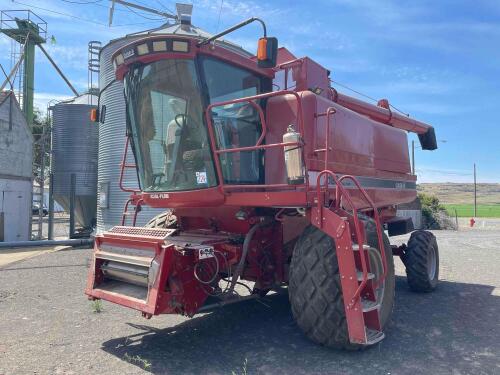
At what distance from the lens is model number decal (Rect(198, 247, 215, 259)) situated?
4.62m

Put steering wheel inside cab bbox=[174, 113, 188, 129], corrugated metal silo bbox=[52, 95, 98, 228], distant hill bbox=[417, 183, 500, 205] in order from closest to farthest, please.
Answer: steering wheel inside cab bbox=[174, 113, 188, 129] < corrugated metal silo bbox=[52, 95, 98, 228] < distant hill bbox=[417, 183, 500, 205]

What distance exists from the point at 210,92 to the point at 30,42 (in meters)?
21.7

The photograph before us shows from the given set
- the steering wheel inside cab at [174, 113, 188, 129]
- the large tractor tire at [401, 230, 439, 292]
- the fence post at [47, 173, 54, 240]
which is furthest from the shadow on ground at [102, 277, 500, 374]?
the fence post at [47, 173, 54, 240]

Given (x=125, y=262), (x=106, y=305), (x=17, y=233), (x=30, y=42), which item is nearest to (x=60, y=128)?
(x=17, y=233)

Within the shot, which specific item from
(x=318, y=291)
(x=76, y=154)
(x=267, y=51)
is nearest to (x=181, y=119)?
(x=267, y=51)

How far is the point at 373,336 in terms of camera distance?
14.6 feet

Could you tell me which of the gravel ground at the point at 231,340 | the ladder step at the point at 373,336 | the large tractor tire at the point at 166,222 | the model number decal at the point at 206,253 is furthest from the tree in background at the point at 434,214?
the model number decal at the point at 206,253

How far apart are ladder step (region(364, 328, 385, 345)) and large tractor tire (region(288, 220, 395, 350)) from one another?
154 millimetres

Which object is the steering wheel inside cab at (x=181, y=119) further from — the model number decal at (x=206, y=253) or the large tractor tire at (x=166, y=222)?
the large tractor tire at (x=166, y=222)

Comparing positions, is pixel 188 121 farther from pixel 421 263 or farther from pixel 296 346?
pixel 421 263

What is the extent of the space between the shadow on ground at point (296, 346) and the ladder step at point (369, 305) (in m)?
0.48

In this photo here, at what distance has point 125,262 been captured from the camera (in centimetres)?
498

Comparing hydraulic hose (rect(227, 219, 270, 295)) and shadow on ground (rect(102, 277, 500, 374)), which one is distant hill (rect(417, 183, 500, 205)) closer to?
shadow on ground (rect(102, 277, 500, 374))

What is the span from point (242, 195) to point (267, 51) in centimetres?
152
